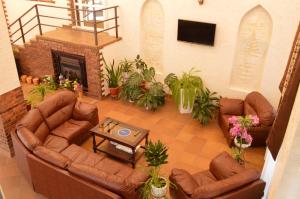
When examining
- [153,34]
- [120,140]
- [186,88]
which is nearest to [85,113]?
[120,140]

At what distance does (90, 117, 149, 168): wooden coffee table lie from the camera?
5.05 meters

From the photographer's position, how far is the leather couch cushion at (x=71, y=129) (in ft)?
17.7

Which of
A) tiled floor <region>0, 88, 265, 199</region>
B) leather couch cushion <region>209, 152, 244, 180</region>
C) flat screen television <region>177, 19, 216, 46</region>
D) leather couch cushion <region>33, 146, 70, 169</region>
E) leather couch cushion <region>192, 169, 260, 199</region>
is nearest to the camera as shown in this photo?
leather couch cushion <region>192, 169, 260, 199</region>

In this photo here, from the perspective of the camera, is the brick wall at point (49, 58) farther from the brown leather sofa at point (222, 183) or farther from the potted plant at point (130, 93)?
the brown leather sofa at point (222, 183)

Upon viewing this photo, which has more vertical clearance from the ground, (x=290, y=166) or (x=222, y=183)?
(x=290, y=166)

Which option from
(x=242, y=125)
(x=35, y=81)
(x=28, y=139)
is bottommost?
(x=35, y=81)

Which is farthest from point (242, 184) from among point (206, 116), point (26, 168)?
point (26, 168)

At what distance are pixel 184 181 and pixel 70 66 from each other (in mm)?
4965

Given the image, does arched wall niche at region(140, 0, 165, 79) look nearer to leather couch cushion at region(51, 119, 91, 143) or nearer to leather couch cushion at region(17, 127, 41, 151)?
leather couch cushion at region(51, 119, 91, 143)

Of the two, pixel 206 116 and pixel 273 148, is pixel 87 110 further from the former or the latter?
pixel 273 148

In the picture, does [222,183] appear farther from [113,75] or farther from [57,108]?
Result: [113,75]

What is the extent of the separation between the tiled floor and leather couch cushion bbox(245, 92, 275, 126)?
2.20 feet

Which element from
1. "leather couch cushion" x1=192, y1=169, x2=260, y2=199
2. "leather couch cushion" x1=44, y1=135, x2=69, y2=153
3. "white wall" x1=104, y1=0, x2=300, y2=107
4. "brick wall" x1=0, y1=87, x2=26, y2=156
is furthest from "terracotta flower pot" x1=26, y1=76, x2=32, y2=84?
"leather couch cushion" x1=192, y1=169, x2=260, y2=199

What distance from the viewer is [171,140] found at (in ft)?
19.6
